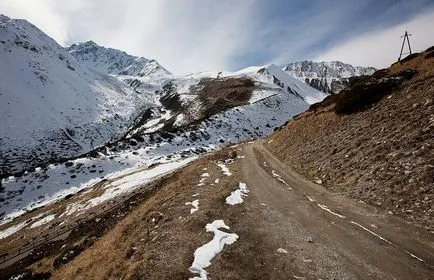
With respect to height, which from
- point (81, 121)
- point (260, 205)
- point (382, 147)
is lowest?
point (260, 205)

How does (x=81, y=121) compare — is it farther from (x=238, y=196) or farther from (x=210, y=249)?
(x=210, y=249)

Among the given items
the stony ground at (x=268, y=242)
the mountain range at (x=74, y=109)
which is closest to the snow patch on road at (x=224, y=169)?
the stony ground at (x=268, y=242)

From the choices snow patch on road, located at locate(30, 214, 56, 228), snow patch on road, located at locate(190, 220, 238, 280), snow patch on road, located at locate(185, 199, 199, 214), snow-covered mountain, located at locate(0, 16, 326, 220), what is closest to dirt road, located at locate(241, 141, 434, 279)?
snow patch on road, located at locate(190, 220, 238, 280)

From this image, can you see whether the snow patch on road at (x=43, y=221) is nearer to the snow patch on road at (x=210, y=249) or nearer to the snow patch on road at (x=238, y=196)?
the snow patch on road at (x=238, y=196)

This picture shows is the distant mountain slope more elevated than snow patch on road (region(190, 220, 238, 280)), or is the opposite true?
the distant mountain slope

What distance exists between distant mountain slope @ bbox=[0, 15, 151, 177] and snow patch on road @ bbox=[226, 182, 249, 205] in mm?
78242

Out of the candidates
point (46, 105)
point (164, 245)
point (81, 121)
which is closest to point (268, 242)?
point (164, 245)

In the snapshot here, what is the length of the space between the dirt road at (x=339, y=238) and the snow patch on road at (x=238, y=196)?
76cm

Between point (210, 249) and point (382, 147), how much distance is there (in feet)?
45.1

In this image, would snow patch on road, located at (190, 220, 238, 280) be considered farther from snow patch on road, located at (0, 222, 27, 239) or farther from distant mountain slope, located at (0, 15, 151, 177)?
distant mountain slope, located at (0, 15, 151, 177)

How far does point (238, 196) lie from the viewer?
20.8 meters

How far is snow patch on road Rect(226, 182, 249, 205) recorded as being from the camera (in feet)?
64.4

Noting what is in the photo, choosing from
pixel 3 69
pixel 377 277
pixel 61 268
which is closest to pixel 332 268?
pixel 377 277

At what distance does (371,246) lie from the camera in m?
12.2
